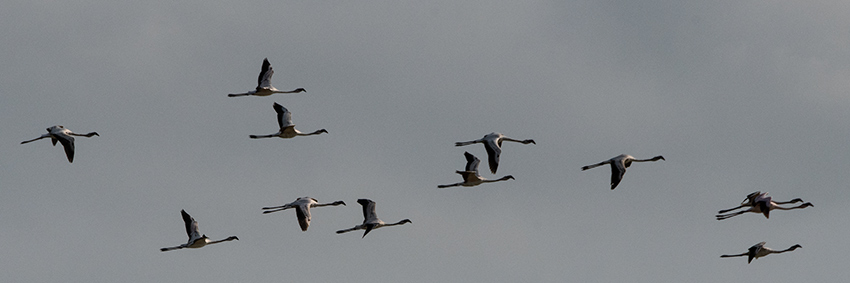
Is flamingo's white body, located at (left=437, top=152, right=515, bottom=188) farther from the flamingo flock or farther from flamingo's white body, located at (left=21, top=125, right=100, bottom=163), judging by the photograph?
flamingo's white body, located at (left=21, top=125, right=100, bottom=163)

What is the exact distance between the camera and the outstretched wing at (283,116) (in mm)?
60844

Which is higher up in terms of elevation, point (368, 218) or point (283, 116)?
point (283, 116)

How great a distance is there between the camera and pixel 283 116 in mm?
60906

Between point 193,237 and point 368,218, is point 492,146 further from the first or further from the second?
point 193,237

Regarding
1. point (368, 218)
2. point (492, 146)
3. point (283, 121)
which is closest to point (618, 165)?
point (492, 146)

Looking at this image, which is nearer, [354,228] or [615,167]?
[615,167]

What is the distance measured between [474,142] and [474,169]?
2030 mm

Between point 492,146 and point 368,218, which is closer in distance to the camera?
point 492,146

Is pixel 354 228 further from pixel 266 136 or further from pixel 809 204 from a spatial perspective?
pixel 809 204

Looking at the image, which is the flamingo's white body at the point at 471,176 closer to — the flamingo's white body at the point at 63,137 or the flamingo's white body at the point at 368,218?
the flamingo's white body at the point at 368,218

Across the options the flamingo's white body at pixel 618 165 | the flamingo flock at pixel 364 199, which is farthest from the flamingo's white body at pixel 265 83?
the flamingo's white body at pixel 618 165

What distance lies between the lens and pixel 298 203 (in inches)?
2327

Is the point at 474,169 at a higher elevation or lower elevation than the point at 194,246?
higher

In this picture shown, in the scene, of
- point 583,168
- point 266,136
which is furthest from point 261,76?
point 583,168
